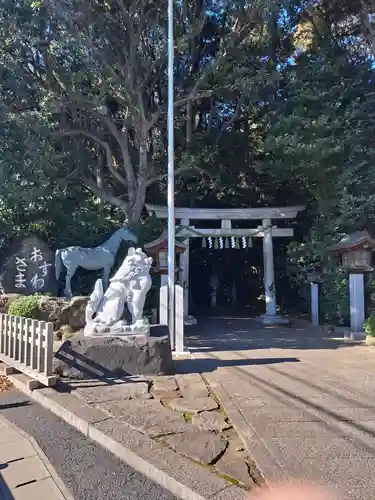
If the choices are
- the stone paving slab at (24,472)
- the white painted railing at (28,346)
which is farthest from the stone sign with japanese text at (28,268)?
the stone paving slab at (24,472)

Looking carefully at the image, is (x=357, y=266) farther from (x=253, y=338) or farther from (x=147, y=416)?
(x=147, y=416)

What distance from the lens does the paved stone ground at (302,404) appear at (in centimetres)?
289

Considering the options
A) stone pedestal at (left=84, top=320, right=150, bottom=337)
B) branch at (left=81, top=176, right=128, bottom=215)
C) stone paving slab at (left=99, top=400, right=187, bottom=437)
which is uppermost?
branch at (left=81, top=176, right=128, bottom=215)

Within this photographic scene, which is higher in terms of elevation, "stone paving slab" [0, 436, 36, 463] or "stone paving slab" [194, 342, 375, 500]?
"stone paving slab" [194, 342, 375, 500]

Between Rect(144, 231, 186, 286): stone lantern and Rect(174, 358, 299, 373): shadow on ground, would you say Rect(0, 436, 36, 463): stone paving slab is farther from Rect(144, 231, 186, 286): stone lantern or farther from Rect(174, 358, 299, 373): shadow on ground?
Rect(144, 231, 186, 286): stone lantern

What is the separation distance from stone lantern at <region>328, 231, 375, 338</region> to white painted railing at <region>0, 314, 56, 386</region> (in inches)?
305

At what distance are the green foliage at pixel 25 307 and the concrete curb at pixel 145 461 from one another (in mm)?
4510

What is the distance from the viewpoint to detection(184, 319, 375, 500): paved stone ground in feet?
9.48

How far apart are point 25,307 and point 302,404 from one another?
657 cm

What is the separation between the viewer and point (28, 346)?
5484 millimetres

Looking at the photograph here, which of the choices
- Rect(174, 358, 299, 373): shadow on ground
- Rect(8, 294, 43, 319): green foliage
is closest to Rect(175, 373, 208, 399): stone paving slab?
Rect(174, 358, 299, 373): shadow on ground

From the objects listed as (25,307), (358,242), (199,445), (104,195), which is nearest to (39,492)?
(199,445)

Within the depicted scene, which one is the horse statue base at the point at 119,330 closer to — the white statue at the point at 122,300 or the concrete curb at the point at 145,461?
the white statue at the point at 122,300

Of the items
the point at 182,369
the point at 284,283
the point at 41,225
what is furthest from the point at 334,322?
the point at 41,225
